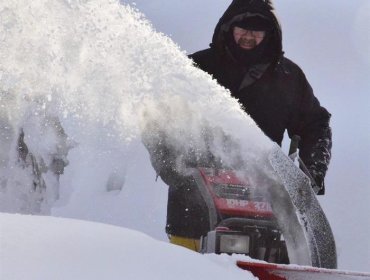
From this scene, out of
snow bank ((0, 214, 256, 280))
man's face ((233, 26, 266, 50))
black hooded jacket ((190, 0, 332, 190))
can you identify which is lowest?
snow bank ((0, 214, 256, 280))

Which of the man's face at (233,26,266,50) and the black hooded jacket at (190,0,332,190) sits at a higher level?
the man's face at (233,26,266,50)

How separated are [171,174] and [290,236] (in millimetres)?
811

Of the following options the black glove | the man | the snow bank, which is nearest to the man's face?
the man

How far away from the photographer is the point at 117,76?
3.47 metres

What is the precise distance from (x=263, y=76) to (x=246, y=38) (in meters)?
0.27

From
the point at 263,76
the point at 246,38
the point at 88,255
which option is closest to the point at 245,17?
the point at 246,38

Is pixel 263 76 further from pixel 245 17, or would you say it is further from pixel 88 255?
pixel 88 255

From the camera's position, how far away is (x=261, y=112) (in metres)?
4.12

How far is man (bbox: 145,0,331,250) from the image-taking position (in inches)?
160

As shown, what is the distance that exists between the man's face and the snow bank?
2.27 meters

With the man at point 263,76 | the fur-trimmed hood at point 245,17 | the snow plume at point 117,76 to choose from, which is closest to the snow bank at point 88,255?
the snow plume at point 117,76

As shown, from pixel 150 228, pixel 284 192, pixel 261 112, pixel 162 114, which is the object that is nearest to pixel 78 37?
pixel 162 114

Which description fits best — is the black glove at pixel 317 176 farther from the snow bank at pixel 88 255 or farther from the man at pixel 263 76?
the snow bank at pixel 88 255

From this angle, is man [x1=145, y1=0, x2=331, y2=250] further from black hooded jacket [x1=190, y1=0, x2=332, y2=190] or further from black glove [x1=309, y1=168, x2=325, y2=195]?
black glove [x1=309, y1=168, x2=325, y2=195]
